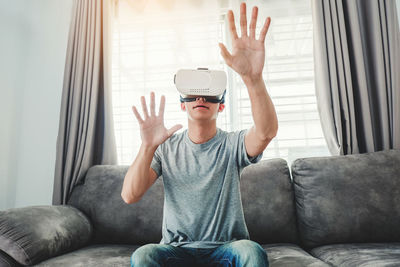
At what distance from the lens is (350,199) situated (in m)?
1.41

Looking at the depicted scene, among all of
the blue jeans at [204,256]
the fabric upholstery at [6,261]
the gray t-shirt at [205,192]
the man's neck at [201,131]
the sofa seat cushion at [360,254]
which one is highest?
the man's neck at [201,131]

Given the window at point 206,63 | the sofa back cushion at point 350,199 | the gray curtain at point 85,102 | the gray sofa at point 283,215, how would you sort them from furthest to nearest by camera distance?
the window at point 206,63
the gray curtain at point 85,102
the sofa back cushion at point 350,199
the gray sofa at point 283,215

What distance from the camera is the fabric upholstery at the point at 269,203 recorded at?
144 centimetres

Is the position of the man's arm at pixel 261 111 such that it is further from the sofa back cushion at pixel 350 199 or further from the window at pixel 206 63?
the window at pixel 206 63

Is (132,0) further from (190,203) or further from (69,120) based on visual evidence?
(190,203)

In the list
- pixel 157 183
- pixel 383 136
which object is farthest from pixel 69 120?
pixel 383 136

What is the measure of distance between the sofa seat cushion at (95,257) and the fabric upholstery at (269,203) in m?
0.62

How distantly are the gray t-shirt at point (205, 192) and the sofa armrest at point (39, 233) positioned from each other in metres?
0.51

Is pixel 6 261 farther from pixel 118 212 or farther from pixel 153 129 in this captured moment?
pixel 153 129

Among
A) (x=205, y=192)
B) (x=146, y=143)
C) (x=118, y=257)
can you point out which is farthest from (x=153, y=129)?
(x=118, y=257)

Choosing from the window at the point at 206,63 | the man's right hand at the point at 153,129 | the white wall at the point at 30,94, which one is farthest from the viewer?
the white wall at the point at 30,94

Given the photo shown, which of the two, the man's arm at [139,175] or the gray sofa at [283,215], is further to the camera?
the gray sofa at [283,215]

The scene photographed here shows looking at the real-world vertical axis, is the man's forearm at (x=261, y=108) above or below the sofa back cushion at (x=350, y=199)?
above

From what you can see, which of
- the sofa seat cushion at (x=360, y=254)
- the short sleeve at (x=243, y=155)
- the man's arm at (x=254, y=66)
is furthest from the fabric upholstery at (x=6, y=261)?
the sofa seat cushion at (x=360, y=254)
